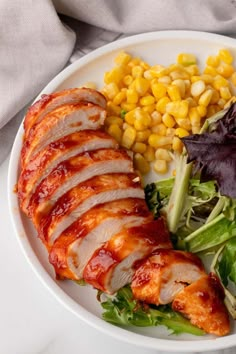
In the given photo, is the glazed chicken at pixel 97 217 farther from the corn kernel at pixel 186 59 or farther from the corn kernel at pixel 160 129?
the corn kernel at pixel 186 59

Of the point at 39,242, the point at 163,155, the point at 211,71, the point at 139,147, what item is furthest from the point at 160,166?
the point at 39,242

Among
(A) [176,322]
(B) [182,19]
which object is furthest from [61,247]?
(B) [182,19]

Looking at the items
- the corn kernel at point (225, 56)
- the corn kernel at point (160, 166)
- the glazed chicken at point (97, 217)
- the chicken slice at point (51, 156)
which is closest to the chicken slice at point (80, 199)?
the glazed chicken at point (97, 217)

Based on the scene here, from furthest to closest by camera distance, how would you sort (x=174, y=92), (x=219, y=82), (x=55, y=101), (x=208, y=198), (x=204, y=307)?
(x=219, y=82) → (x=174, y=92) → (x=55, y=101) → (x=208, y=198) → (x=204, y=307)

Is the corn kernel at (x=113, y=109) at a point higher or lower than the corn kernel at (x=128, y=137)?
higher

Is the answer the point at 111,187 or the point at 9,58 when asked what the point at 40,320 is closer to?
the point at 111,187

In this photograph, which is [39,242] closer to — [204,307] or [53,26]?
[204,307]
